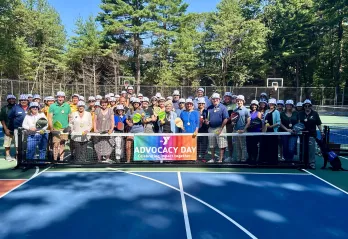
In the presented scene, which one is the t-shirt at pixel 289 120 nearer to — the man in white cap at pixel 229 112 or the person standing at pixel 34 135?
the man in white cap at pixel 229 112

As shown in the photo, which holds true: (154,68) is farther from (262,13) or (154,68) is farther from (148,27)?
(262,13)

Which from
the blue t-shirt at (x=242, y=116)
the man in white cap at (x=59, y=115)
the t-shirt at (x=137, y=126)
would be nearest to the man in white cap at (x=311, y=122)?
the blue t-shirt at (x=242, y=116)

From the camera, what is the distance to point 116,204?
6.03 m

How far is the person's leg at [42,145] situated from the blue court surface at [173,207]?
1044 millimetres

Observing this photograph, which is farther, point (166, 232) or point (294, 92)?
point (294, 92)

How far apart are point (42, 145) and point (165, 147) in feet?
11.5

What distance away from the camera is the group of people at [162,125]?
883 cm

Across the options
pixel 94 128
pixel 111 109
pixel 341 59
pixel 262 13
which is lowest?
pixel 94 128

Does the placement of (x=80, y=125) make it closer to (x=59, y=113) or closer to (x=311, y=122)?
(x=59, y=113)

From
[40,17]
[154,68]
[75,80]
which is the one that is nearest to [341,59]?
[154,68]

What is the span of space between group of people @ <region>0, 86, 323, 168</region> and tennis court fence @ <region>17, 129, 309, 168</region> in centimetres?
3

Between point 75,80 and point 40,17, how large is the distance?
8.60 m

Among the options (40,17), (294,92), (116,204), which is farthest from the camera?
(40,17)

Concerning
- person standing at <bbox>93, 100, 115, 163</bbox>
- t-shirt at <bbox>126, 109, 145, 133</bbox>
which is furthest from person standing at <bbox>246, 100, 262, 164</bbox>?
person standing at <bbox>93, 100, 115, 163</bbox>
